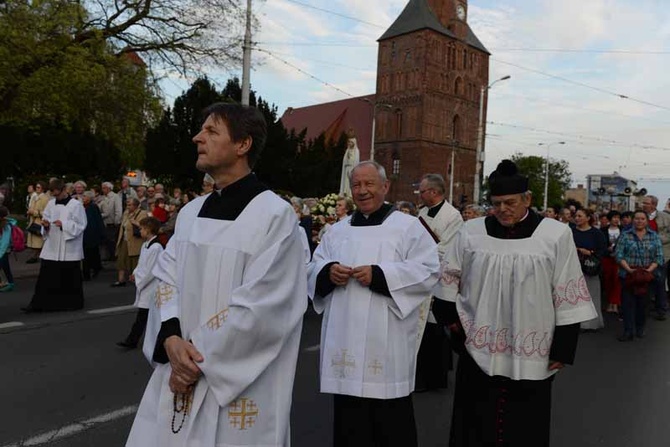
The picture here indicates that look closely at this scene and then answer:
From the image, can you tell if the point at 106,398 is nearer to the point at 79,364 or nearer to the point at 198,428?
the point at 79,364

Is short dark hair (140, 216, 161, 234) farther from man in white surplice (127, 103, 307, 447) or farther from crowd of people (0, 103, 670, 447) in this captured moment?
A: man in white surplice (127, 103, 307, 447)

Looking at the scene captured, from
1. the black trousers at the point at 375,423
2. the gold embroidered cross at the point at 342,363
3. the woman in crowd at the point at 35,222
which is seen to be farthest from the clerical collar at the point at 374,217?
the woman in crowd at the point at 35,222

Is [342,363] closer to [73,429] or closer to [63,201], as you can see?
[73,429]

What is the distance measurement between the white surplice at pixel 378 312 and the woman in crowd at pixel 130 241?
8.30 m

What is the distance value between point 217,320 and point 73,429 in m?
2.75

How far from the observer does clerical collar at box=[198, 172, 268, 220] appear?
253 centimetres

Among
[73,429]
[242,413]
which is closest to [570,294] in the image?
[242,413]

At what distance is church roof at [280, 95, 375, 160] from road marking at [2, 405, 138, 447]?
68716 millimetres

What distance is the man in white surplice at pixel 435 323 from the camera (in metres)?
5.84

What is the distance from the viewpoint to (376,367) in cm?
361

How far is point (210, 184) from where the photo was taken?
9969 millimetres

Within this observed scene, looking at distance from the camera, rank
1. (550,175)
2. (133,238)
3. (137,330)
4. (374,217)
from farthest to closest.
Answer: (550,175), (133,238), (137,330), (374,217)

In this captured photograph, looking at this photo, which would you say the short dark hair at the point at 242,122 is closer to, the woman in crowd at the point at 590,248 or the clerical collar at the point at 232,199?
the clerical collar at the point at 232,199

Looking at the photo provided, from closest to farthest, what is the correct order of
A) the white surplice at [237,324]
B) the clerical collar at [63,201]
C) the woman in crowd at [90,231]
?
the white surplice at [237,324] → the clerical collar at [63,201] → the woman in crowd at [90,231]
